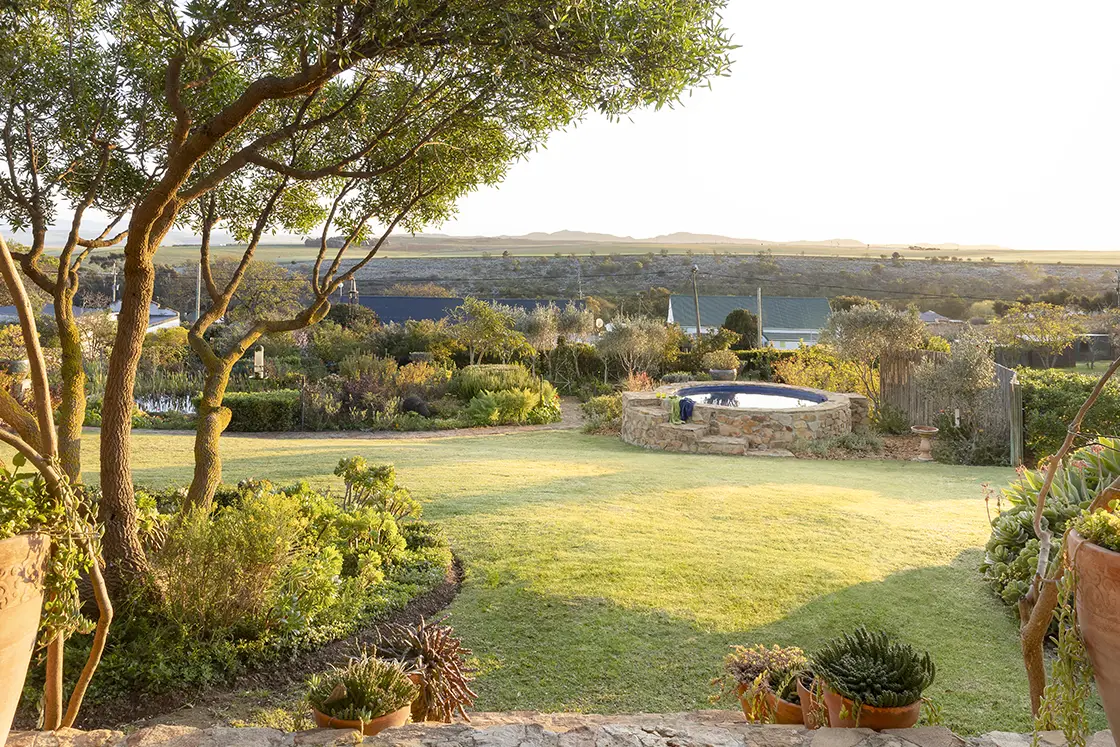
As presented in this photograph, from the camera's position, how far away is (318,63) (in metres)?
3.57

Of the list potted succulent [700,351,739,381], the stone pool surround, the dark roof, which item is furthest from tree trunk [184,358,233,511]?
the dark roof

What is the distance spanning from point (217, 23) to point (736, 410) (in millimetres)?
10578

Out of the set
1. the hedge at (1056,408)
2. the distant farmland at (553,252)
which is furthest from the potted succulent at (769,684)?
the distant farmland at (553,252)

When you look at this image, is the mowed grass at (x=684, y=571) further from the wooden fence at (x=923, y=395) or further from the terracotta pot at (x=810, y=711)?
the wooden fence at (x=923, y=395)

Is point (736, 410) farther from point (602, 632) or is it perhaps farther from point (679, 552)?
point (602, 632)

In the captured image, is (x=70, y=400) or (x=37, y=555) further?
(x=70, y=400)

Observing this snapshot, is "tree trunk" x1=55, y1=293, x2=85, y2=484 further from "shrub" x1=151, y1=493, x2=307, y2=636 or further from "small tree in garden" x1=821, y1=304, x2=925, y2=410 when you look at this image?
"small tree in garden" x1=821, y1=304, x2=925, y2=410

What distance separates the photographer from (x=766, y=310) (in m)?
44.5

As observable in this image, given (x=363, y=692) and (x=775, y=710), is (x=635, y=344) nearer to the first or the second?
(x=775, y=710)

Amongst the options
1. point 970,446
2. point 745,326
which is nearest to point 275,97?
point 970,446

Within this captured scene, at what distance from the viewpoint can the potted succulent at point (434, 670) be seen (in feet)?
10.2

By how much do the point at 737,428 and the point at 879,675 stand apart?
10.1m

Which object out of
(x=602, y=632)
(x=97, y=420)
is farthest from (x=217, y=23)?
(x=97, y=420)

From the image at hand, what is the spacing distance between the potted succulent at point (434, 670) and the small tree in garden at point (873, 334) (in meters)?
12.0
